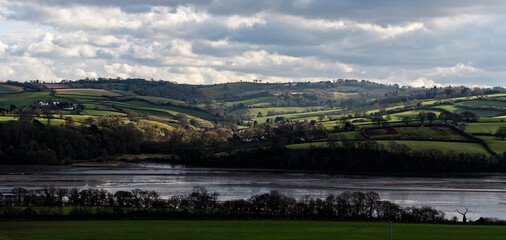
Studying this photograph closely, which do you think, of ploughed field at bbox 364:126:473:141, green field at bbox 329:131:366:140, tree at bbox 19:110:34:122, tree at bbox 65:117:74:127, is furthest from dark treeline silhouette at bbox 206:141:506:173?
tree at bbox 19:110:34:122

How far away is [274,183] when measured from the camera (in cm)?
9775

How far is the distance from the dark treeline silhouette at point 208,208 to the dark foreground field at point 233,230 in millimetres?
2664

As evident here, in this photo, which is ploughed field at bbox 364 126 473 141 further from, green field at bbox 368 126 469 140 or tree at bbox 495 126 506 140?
tree at bbox 495 126 506 140

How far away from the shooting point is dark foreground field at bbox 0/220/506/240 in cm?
5041

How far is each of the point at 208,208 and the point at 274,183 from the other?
116ft

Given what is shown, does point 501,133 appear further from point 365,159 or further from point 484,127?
point 365,159

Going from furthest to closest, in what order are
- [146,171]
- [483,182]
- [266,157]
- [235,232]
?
[266,157], [146,171], [483,182], [235,232]

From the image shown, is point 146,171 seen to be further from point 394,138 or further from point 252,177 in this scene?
point 394,138

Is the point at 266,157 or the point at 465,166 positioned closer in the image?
the point at 465,166

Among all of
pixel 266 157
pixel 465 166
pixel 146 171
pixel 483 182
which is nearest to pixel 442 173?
pixel 465 166

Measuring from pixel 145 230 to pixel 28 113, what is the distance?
116 metres

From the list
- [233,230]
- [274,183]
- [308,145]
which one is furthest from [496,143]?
[233,230]

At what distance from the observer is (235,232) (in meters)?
52.5

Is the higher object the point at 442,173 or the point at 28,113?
the point at 28,113
